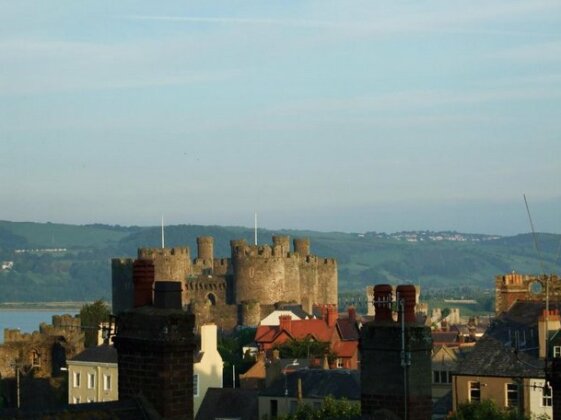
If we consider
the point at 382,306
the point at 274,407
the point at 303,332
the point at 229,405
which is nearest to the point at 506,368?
the point at 274,407

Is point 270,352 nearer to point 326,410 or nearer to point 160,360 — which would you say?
point 326,410

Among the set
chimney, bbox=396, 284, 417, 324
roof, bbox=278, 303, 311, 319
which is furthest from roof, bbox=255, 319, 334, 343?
chimney, bbox=396, 284, 417, 324

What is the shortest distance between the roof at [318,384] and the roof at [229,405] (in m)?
0.66

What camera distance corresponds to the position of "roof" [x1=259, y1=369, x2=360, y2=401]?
199 ft

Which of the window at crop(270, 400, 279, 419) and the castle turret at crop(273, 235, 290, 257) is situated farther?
the castle turret at crop(273, 235, 290, 257)

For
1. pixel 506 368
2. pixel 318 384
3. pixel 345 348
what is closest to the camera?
pixel 506 368

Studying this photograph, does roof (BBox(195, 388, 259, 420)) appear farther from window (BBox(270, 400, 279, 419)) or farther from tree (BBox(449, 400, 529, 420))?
tree (BBox(449, 400, 529, 420))

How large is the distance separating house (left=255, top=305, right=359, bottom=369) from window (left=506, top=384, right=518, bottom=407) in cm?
3483

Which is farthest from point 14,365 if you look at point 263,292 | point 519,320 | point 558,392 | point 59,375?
point 558,392

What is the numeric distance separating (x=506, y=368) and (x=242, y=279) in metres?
72.0

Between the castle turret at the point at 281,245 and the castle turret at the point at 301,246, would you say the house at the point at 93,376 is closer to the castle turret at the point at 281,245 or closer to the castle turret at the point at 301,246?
the castle turret at the point at 281,245

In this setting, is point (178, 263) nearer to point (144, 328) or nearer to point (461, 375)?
point (461, 375)

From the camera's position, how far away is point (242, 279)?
12312 cm

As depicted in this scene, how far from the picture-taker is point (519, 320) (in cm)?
5475
